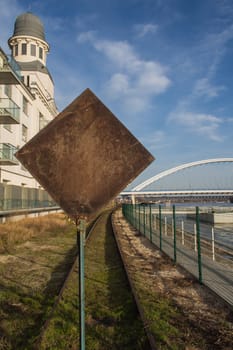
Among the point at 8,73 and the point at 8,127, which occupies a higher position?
the point at 8,73

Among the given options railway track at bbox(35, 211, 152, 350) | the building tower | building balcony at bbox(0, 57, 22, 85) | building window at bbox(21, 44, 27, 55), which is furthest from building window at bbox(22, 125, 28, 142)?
railway track at bbox(35, 211, 152, 350)

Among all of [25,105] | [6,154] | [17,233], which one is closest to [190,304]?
[17,233]

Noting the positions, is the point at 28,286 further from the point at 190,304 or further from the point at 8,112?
the point at 8,112

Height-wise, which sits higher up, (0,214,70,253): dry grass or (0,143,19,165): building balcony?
(0,143,19,165): building balcony

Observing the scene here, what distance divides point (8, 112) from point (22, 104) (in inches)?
316


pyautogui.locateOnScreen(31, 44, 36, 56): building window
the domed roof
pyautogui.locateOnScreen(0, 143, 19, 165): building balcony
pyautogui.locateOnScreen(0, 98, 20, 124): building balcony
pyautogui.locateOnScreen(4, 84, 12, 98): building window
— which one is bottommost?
pyautogui.locateOnScreen(0, 143, 19, 165): building balcony

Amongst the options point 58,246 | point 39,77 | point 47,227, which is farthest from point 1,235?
point 39,77

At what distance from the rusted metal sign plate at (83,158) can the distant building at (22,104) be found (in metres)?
22.2

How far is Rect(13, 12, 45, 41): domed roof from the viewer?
5144 cm

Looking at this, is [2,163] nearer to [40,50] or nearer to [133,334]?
[133,334]

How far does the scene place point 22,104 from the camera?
33.5 m

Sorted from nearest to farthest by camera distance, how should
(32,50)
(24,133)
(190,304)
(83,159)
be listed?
(83,159)
(190,304)
(24,133)
(32,50)

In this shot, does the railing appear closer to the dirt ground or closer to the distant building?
the distant building

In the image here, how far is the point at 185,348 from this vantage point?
175 inches
